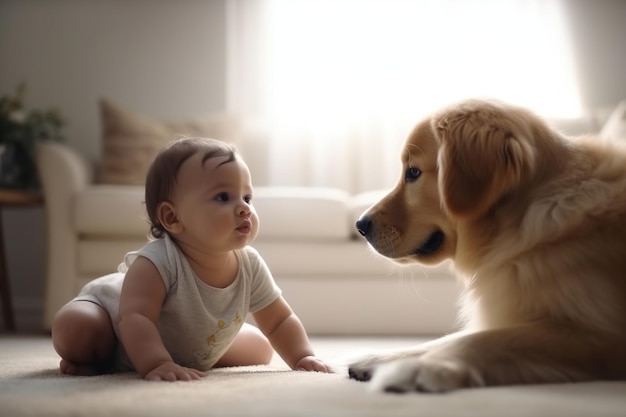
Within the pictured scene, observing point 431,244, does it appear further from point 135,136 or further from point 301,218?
point 135,136

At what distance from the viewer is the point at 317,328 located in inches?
122

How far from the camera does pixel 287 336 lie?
1.68 m

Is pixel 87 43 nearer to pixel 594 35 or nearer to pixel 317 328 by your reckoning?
pixel 317 328

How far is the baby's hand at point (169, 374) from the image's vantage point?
4.28 feet

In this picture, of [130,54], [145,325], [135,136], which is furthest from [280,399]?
[130,54]

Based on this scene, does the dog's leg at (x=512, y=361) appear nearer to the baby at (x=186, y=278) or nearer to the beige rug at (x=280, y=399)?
the beige rug at (x=280, y=399)

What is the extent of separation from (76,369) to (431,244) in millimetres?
830

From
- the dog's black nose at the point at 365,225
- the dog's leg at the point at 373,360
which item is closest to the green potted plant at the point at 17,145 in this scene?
the dog's black nose at the point at 365,225

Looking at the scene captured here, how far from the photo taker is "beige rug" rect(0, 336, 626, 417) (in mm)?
965

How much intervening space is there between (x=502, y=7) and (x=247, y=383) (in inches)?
153

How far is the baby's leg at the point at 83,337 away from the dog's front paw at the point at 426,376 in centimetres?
69

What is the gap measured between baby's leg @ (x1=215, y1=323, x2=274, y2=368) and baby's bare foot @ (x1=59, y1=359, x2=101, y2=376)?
34cm

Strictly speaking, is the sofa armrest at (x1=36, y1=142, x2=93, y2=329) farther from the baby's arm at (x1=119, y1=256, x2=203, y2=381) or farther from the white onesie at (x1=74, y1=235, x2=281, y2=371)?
the baby's arm at (x1=119, y1=256, x2=203, y2=381)

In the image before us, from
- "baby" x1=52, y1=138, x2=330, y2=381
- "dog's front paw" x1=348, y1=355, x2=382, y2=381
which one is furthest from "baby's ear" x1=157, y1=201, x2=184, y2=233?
"dog's front paw" x1=348, y1=355, x2=382, y2=381
